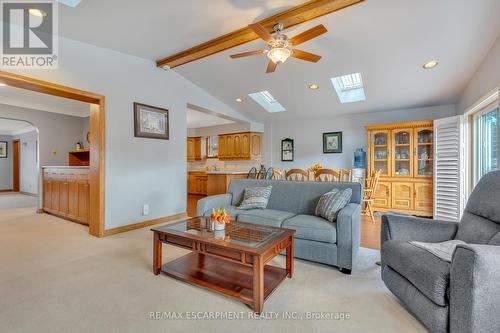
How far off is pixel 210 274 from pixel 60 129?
6.38 m

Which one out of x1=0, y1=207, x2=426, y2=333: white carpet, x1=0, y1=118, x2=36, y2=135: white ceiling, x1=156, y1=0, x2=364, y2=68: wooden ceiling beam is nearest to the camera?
x1=0, y1=207, x2=426, y2=333: white carpet

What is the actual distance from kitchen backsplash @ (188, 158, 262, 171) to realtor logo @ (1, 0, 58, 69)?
5.11m

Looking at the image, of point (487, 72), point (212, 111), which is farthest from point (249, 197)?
point (487, 72)

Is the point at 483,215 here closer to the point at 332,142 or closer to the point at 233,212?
the point at 233,212

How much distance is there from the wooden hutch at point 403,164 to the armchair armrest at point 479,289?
4124mm

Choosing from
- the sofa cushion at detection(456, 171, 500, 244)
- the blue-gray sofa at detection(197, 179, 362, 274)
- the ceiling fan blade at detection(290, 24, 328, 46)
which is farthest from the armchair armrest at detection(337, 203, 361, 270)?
the ceiling fan blade at detection(290, 24, 328, 46)

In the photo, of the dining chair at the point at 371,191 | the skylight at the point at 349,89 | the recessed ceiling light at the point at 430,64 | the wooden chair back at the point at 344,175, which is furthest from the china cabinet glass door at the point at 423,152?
the wooden chair back at the point at 344,175

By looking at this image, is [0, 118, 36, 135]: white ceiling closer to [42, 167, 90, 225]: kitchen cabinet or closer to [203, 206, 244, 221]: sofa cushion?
[42, 167, 90, 225]: kitchen cabinet

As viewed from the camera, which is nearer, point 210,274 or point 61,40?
point 210,274

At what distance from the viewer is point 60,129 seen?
624cm

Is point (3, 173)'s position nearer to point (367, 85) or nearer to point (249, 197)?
point (249, 197)

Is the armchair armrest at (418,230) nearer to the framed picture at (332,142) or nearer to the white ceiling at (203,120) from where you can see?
the framed picture at (332,142)

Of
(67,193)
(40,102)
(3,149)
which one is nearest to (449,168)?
(67,193)

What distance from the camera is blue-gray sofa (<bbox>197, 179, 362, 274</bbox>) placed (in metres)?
2.32
